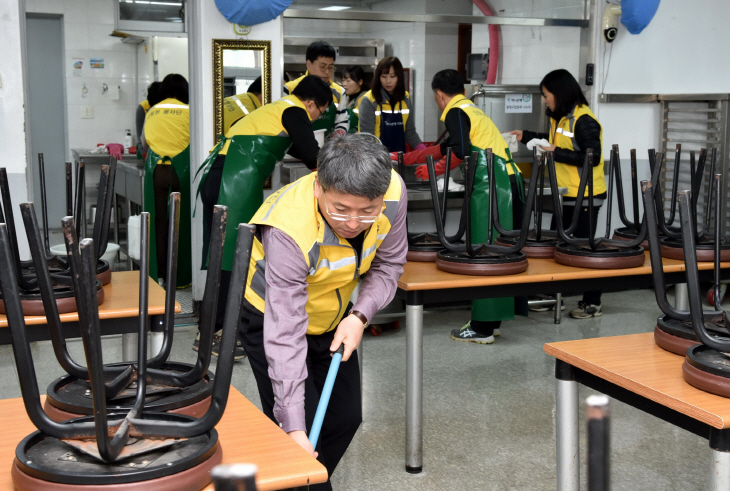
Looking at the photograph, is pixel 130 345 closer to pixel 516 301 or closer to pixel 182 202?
pixel 516 301

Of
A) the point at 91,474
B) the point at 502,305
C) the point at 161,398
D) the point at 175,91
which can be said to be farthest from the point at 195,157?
the point at 91,474

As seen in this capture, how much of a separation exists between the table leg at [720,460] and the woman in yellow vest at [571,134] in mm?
2862

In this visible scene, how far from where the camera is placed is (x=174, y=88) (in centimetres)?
548

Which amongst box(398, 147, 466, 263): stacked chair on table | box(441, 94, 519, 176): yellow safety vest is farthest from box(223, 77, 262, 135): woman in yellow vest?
box(398, 147, 466, 263): stacked chair on table

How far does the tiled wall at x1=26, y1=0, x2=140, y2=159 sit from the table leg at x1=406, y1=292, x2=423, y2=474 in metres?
6.38

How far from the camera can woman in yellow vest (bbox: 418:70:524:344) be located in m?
4.18

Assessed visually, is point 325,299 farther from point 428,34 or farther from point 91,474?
point 428,34

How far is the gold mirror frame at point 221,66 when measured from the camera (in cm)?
457

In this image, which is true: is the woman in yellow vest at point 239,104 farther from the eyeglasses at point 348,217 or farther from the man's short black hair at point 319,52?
the eyeglasses at point 348,217

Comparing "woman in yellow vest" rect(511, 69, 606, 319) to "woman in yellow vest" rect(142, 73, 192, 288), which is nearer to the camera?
"woman in yellow vest" rect(511, 69, 606, 319)

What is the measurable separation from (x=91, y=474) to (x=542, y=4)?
5561 mm

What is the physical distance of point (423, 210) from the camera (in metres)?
4.74

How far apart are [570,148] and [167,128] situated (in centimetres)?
274

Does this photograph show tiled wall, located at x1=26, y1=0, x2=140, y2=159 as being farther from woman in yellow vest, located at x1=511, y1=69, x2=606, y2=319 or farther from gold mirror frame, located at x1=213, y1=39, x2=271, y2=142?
woman in yellow vest, located at x1=511, y1=69, x2=606, y2=319
